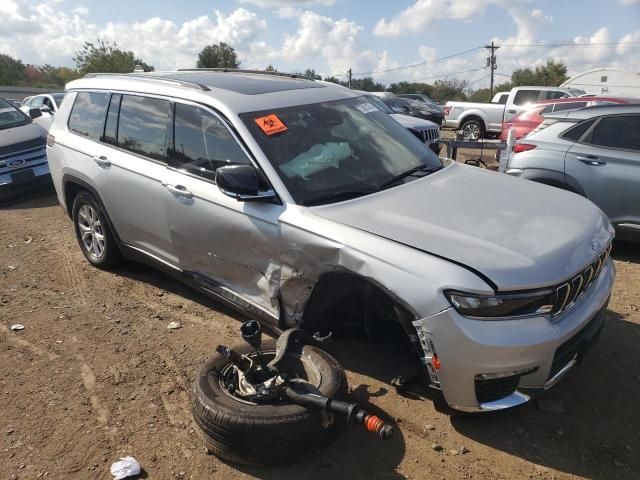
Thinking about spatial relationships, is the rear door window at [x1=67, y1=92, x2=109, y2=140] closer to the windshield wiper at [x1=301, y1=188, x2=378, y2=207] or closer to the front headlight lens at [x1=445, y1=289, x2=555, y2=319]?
the windshield wiper at [x1=301, y1=188, x2=378, y2=207]

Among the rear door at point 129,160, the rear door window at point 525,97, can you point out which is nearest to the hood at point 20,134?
the rear door at point 129,160

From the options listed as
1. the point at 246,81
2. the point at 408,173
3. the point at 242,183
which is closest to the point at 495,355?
the point at 408,173

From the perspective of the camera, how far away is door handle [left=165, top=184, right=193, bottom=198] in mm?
3738

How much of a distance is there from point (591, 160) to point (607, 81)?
49.2 m

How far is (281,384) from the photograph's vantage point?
2.75 meters

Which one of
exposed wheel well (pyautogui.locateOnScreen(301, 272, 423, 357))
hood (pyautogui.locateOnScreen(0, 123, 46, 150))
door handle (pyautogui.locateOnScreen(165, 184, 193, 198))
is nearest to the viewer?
exposed wheel well (pyautogui.locateOnScreen(301, 272, 423, 357))

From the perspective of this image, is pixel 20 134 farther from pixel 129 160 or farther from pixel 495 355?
pixel 495 355

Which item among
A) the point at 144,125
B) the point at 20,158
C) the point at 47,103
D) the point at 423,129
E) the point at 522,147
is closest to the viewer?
the point at 144,125

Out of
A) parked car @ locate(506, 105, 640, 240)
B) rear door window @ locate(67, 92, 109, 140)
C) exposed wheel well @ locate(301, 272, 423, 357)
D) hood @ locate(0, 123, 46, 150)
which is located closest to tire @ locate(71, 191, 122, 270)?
rear door window @ locate(67, 92, 109, 140)

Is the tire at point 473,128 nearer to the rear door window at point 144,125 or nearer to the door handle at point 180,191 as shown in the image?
the rear door window at point 144,125

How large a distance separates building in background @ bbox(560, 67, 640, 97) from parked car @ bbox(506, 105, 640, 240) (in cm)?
4415

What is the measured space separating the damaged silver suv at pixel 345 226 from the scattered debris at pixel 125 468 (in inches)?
45.1

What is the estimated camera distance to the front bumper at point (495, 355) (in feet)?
8.25

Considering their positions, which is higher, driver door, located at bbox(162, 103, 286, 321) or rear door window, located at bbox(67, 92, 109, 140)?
rear door window, located at bbox(67, 92, 109, 140)
